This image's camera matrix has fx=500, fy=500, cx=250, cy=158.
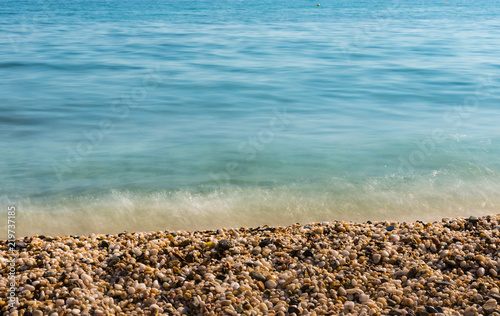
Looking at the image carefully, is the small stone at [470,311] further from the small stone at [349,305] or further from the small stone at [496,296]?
the small stone at [349,305]

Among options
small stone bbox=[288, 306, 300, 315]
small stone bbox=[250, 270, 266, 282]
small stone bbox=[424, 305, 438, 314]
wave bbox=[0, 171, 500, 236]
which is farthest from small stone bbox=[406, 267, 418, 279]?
wave bbox=[0, 171, 500, 236]

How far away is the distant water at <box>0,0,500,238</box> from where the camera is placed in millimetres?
5906

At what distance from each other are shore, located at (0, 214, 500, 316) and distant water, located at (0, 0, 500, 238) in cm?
144

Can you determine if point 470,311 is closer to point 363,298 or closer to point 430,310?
point 430,310

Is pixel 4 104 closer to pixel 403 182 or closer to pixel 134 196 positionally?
pixel 134 196

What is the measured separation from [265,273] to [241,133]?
5421 millimetres

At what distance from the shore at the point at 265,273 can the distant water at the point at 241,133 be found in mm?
Answer: 1444

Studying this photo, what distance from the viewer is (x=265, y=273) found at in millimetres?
3553

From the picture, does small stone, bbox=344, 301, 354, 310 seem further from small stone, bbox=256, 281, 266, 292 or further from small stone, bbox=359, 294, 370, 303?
small stone, bbox=256, 281, 266, 292

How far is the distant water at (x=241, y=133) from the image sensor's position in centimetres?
591

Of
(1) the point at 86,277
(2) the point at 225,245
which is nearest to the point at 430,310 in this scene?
(2) the point at 225,245

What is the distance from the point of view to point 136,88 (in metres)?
12.1

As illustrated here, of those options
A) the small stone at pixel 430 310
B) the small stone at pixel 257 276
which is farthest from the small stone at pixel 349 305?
the small stone at pixel 257 276

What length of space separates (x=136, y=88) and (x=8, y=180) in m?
5.90
